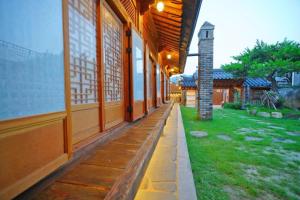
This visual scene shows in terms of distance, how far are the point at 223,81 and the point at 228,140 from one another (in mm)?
14940

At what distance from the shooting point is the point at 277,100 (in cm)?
1280

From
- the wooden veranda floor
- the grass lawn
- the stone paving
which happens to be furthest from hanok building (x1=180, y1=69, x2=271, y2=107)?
the wooden veranda floor

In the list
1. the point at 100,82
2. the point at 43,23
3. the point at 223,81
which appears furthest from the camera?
the point at 223,81

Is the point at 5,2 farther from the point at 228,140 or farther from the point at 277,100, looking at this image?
the point at 277,100

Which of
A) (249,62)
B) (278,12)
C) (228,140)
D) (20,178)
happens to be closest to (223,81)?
(249,62)

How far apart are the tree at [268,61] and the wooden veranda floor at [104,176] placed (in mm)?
13379

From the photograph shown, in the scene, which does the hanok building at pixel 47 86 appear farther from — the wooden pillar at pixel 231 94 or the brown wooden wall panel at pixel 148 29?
the wooden pillar at pixel 231 94

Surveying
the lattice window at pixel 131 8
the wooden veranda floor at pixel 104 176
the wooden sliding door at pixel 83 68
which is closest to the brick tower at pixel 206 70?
the lattice window at pixel 131 8

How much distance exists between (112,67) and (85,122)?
1.11 metres

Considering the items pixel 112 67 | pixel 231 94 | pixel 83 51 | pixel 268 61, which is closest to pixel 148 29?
pixel 112 67

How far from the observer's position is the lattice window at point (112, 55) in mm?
2250

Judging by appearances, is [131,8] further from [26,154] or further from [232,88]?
[232,88]

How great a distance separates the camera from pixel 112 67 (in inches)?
99.0

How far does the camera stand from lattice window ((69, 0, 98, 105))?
1580 mm
